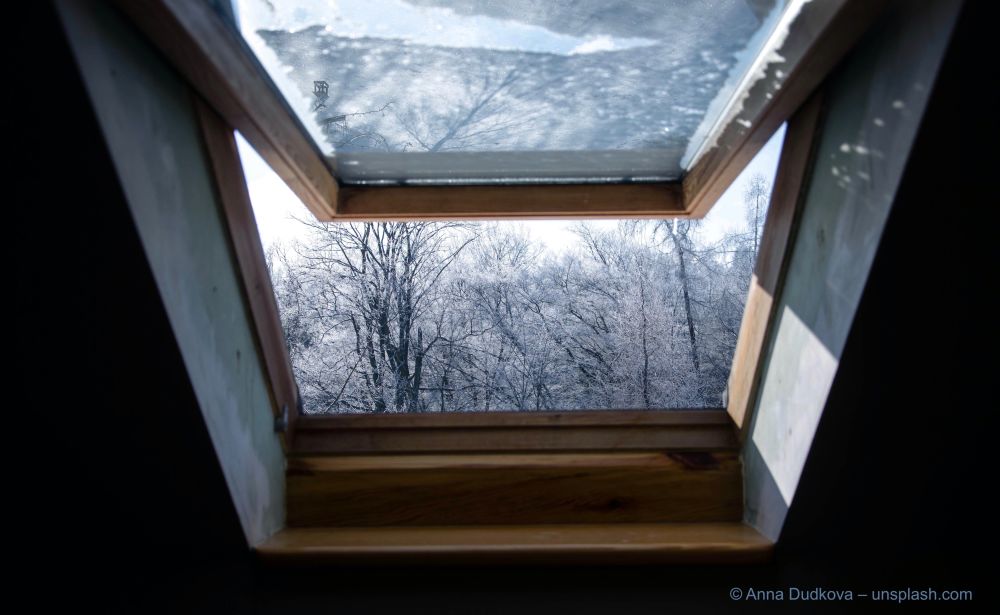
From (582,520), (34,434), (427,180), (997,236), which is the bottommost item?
(582,520)

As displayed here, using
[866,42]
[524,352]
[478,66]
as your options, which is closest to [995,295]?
[866,42]

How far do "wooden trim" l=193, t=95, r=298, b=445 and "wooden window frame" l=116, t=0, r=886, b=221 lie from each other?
4 cm

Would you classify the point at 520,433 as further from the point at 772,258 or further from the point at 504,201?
the point at 772,258

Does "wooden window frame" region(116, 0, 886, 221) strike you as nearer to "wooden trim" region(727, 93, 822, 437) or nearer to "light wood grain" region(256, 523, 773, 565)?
"wooden trim" region(727, 93, 822, 437)

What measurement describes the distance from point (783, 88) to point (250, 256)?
1.02 meters

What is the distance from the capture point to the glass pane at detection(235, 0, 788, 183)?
1135 millimetres

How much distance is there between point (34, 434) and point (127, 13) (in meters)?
0.71

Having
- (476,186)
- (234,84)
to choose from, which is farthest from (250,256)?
(476,186)

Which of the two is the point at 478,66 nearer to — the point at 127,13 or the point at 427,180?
the point at 427,180

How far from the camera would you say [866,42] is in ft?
3.44

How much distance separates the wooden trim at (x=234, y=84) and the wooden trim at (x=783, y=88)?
82 centimetres

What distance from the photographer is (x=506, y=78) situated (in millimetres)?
1303

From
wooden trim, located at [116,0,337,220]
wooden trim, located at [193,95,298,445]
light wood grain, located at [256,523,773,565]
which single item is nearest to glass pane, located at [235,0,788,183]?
wooden trim, located at [116,0,337,220]

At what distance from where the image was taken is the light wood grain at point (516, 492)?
5.44 feet
